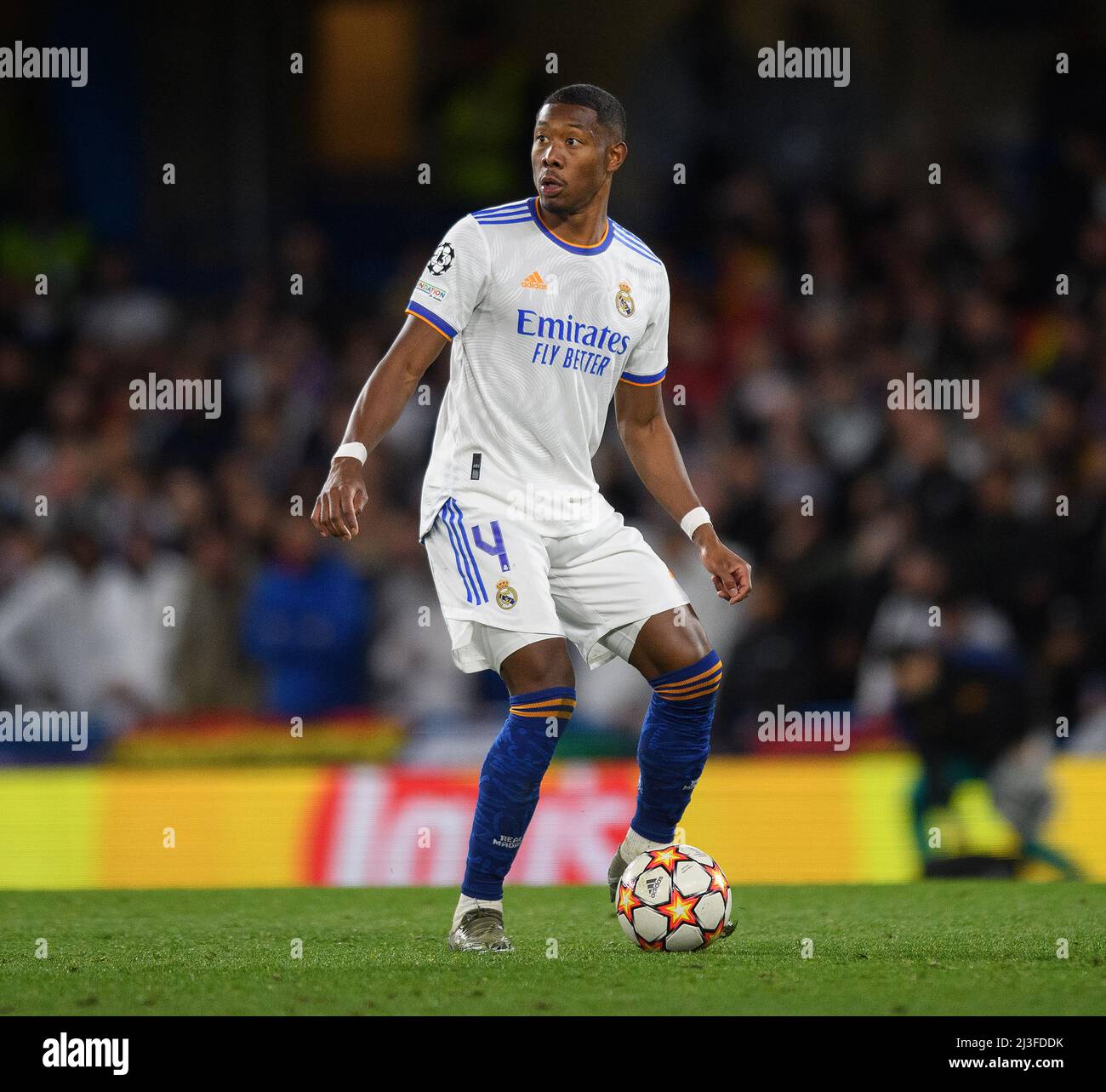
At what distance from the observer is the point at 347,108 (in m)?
14.8

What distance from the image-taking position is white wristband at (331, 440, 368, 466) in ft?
16.4

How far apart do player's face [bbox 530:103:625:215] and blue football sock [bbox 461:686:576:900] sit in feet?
4.61

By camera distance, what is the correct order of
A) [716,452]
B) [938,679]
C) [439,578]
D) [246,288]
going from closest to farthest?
1. [439,578]
2. [938,679]
3. [716,452]
4. [246,288]

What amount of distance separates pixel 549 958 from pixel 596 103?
2.42 metres

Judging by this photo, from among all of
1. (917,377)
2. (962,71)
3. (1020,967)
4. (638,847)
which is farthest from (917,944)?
(962,71)

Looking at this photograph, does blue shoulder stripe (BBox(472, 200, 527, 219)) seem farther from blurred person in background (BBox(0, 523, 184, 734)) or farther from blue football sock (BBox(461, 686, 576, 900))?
blurred person in background (BBox(0, 523, 184, 734))

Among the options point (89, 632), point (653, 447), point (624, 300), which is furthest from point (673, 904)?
point (89, 632)

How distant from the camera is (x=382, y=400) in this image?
202 inches

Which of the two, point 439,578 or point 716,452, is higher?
point 716,452

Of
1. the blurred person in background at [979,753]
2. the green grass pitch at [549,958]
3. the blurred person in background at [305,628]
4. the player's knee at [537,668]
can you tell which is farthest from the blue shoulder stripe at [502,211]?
the blurred person in background at [305,628]

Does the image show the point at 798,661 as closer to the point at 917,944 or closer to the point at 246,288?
the point at 917,944

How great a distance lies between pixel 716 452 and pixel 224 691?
3.03 meters

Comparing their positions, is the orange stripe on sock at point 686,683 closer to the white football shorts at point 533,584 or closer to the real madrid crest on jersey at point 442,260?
the white football shorts at point 533,584

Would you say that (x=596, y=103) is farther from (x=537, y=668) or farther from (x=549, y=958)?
(x=549, y=958)
